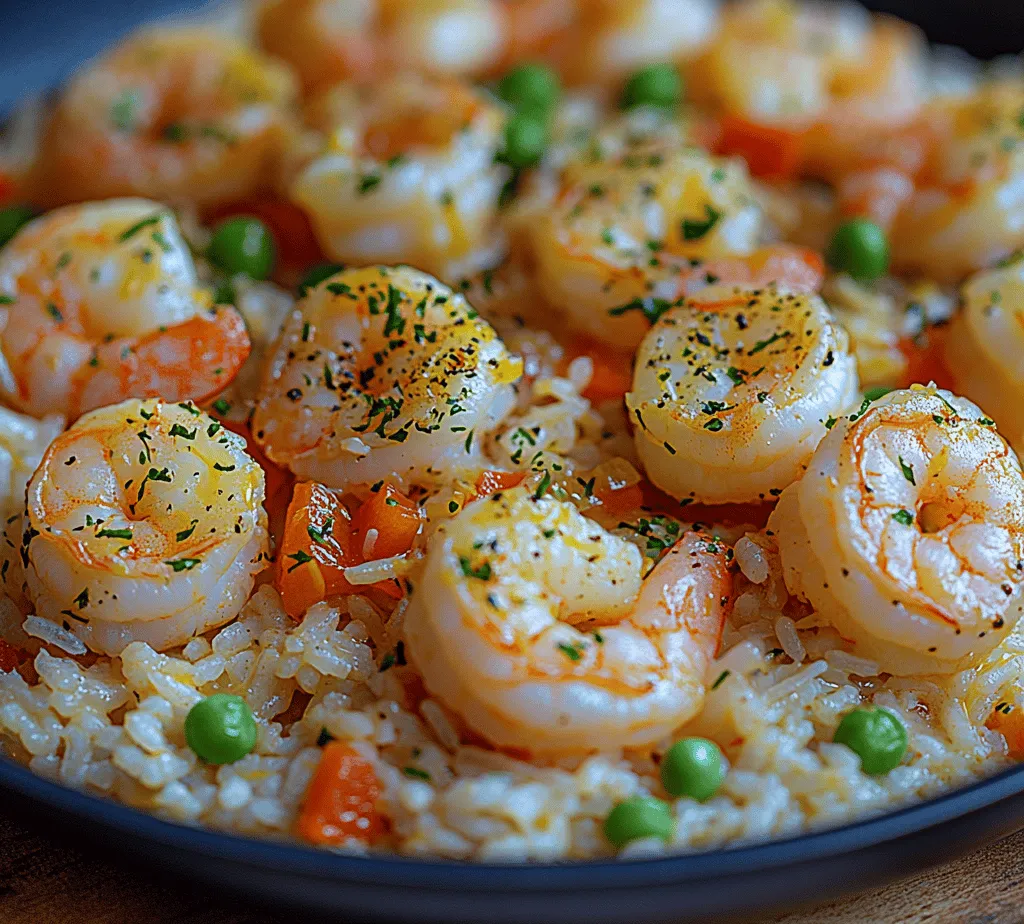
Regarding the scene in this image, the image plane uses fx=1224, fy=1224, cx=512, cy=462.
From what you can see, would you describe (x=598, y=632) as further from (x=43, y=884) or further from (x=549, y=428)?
(x=43, y=884)

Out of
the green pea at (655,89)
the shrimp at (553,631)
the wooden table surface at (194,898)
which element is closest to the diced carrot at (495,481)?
the shrimp at (553,631)

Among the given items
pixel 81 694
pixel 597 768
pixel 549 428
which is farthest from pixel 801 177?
pixel 81 694

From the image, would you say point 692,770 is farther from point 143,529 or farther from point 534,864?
point 143,529

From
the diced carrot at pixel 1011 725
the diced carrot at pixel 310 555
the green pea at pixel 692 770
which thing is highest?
the diced carrot at pixel 310 555

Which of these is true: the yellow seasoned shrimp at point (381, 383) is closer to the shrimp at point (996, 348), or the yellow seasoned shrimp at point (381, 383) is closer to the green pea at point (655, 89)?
the shrimp at point (996, 348)

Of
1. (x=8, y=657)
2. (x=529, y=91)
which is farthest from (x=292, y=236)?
(x=8, y=657)

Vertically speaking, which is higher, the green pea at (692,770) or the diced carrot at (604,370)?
the diced carrot at (604,370)
